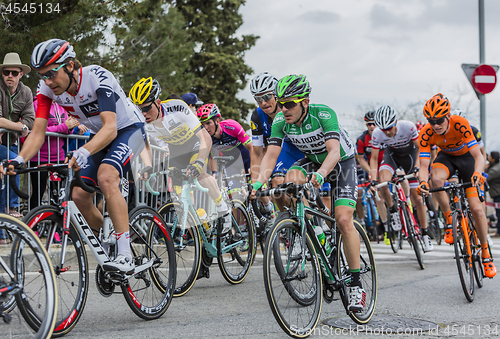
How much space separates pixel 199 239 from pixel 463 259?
2.94m

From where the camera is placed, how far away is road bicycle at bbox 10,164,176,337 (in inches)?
136

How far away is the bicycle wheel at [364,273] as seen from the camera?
4.25 m

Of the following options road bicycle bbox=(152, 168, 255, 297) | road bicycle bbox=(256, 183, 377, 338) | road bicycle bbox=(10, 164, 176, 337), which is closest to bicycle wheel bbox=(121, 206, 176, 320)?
road bicycle bbox=(10, 164, 176, 337)

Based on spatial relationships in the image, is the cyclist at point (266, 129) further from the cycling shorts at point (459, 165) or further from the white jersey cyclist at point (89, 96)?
the cycling shorts at point (459, 165)

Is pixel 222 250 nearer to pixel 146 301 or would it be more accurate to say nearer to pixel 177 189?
pixel 177 189

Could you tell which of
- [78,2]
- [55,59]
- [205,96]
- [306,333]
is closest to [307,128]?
[306,333]

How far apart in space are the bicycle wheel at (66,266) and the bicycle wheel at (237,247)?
89.5 inches

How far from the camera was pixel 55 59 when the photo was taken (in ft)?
11.7

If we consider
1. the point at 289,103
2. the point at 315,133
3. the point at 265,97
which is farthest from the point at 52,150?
the point at 315,133

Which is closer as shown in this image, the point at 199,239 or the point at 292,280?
the point at 292,280

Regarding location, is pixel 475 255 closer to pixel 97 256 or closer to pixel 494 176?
pixel 97 256

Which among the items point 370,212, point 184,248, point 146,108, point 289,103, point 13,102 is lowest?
point 370,212

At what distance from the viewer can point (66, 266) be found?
3.46 metres

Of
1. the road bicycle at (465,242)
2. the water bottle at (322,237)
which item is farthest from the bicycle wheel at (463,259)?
the water bottle at (322,237)
